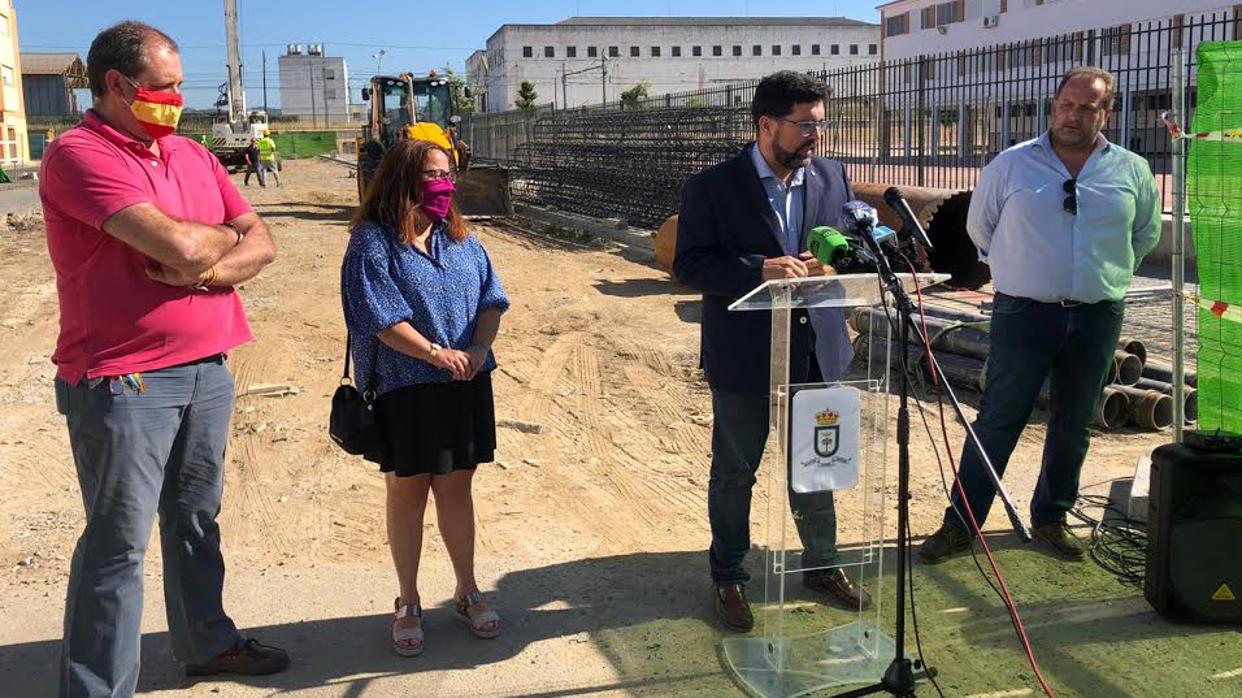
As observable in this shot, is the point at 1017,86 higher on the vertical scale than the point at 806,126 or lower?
higher

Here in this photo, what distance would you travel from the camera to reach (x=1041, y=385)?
189 inches

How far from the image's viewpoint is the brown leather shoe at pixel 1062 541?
485cm

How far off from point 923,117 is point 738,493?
12769 millimetres

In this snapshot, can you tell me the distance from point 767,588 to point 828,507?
391 mm

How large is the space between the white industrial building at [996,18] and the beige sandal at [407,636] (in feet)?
141

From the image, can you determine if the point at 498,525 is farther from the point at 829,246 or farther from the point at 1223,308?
the point at 1223,308

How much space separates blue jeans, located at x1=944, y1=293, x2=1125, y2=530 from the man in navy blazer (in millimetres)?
991

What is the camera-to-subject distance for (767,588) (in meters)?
3.78

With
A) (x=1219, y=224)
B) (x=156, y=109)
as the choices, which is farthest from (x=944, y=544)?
(x=156, y=109)

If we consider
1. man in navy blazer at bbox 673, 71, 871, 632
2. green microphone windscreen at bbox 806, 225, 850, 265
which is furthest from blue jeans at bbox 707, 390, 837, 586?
green microphone windscreen at bbox 806, 225, 850, 265

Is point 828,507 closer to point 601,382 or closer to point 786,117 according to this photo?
point 786,117

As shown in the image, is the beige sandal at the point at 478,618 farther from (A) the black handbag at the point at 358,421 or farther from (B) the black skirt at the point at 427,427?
(A) the black handbag at the point at 358,421

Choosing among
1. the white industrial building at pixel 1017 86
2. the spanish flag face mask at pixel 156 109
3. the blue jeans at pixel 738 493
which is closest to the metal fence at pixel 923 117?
the white industrial building at pixel 1017 86

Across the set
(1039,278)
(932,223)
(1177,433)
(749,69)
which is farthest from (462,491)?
(749,69)
